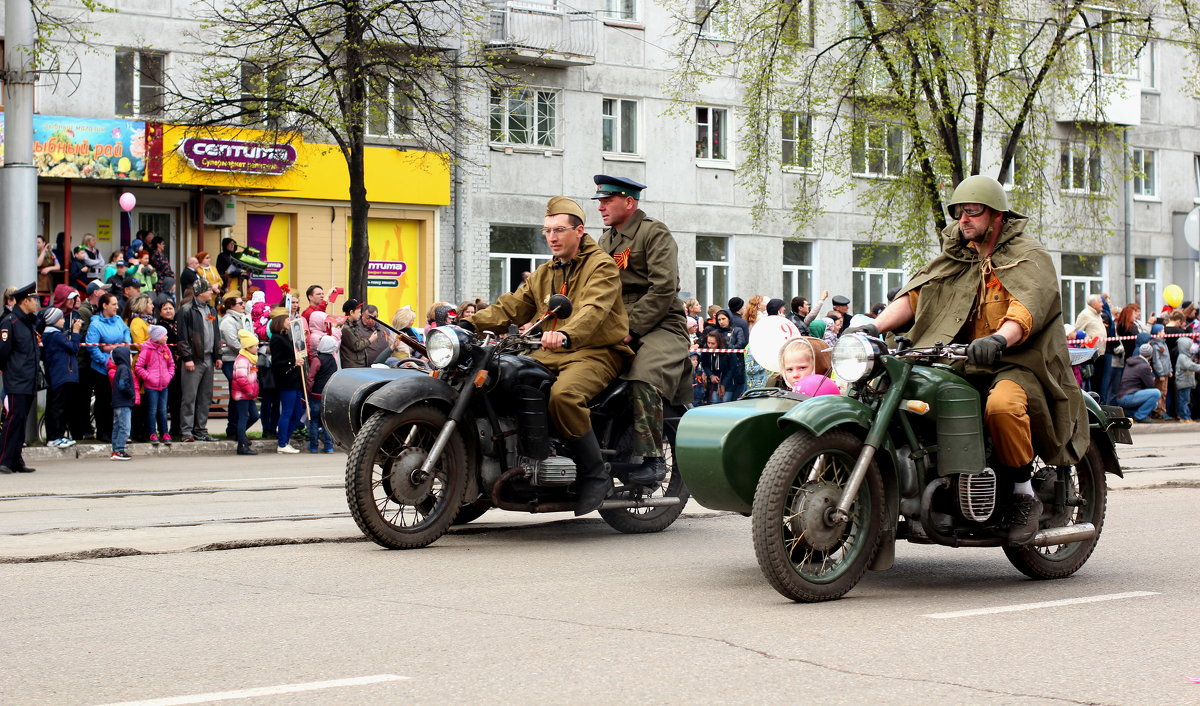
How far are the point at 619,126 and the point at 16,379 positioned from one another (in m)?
23.3

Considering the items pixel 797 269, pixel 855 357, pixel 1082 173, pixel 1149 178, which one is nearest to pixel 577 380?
pixel 855 357

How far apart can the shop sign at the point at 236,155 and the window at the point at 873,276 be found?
1747 cm

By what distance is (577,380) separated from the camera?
10.0 metres

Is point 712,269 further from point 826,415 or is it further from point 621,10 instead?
point 826,415

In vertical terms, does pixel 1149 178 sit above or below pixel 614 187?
above

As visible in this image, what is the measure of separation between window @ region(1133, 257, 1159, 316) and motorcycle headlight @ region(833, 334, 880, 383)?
4439cm

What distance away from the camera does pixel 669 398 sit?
34.6 ft

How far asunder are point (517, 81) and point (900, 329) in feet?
59.3

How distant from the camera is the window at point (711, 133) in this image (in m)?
39.7

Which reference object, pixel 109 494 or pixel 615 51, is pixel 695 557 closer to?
pixel 109 494

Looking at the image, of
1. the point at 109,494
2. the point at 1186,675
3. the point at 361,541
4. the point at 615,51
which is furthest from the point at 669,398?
the point at 615,51

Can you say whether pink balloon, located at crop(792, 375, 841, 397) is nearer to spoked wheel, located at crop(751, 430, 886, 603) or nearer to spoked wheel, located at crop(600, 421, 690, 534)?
spoked wheel, located at crop(751, 430, 886, 603)

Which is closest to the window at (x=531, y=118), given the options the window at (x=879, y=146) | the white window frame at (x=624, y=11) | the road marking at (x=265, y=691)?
the white window frame at (x=624, y=11)

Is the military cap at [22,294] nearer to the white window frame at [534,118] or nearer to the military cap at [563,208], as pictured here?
the military cap at [563,208]
